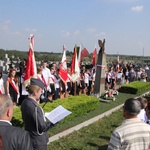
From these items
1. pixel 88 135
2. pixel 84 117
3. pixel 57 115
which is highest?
pixel 57 115

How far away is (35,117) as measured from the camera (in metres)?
3.77

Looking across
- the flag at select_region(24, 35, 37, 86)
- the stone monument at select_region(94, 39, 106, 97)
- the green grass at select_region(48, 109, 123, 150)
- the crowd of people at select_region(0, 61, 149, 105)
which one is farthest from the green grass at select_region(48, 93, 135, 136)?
the flag at select_region(24, 35, 37, 86)

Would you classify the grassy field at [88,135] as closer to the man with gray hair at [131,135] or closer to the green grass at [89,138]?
the green grass at [89,138]

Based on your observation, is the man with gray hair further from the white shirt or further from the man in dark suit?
the white shirt

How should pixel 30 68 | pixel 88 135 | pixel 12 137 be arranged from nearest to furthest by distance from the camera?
1. pixel 12 137
2. pixel 88 135
3. pixel 30 68

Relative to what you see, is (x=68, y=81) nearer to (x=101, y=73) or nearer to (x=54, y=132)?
(x=101, y=73)

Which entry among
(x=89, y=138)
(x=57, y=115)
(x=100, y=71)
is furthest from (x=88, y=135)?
(x=100, y=71)

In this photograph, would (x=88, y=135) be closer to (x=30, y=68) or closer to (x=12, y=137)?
(x=30, y=68)

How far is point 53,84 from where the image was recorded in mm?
11500

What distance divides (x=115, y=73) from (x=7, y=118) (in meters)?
16.3

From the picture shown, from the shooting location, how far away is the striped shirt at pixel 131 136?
9.83ft

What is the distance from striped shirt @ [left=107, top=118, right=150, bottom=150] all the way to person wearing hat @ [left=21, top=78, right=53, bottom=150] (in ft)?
3.83

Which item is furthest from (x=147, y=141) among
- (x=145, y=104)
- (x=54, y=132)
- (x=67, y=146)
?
(x=54, y=132)

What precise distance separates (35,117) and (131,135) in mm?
1417
